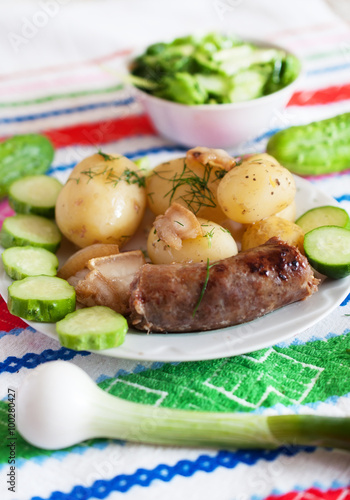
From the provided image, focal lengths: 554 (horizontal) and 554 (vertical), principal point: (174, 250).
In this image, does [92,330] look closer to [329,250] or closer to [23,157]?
[329,250]

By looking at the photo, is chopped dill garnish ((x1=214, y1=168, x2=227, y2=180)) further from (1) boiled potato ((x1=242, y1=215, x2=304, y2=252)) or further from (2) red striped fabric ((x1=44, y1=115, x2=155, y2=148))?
(2) red striped fabric ((x1=44, y1=115, x2=155, y2=148))

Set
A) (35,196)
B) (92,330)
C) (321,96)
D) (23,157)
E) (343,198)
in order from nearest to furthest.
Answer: (92,330) → (35,196) → (343,198) → (23,157) → (321,96)

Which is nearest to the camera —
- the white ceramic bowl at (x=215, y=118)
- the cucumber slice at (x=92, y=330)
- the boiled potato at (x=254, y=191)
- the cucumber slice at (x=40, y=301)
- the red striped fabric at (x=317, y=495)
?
the red striped fabric at (x=317, y=495)

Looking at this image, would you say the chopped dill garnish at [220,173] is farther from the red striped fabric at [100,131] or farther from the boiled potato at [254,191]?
the red striped fabric at [100,131]

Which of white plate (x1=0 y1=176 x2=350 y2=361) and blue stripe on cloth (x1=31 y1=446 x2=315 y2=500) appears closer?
blue stripe on cloth (x1=31 y1=446 x2=315 y2=500)

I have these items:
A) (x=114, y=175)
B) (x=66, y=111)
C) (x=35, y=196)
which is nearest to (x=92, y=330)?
(x=114, y=175)

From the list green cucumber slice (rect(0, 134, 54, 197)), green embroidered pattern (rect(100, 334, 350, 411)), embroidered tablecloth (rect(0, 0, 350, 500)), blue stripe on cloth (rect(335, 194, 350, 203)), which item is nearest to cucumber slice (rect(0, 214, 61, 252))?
embroidered tablecloth (rect(0, 0, 350, 500))

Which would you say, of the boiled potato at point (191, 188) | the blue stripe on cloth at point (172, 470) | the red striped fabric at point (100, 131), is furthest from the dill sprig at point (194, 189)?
the red striped fabric at point (100, 131)
